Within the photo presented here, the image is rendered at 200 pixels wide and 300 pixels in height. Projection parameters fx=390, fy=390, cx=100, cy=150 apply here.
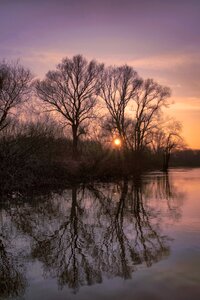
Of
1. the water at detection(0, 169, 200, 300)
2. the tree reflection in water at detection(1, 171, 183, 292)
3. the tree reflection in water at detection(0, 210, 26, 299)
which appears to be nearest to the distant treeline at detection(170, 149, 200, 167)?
the tree reflection in water at detection(1, 171, 183, 292)

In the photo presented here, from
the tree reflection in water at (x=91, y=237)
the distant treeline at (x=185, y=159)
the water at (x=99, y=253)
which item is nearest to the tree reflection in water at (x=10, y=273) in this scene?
the water at (x=99, y=253)

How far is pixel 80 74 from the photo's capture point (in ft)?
165

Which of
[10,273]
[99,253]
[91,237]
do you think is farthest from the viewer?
[91,237]

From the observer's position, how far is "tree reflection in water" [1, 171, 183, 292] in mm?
8141

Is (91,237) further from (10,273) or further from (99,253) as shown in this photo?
(10,273)

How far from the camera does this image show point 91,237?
37.0ft

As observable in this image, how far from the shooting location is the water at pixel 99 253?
6.93m

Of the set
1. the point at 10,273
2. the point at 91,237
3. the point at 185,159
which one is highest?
the point at 185,159

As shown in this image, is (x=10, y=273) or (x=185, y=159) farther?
(x=185, y=159)

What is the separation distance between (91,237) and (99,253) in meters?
1.89

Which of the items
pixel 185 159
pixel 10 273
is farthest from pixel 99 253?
pixel 185 159

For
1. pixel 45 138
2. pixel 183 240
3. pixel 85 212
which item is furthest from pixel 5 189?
pixel 183 240

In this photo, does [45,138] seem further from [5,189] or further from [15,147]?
[5,189]

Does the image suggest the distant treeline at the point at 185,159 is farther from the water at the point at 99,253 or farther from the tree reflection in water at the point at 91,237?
the water at the point at 99,253
